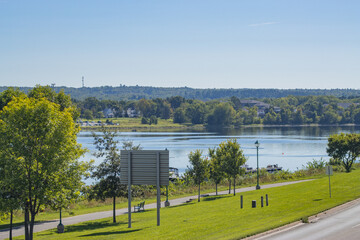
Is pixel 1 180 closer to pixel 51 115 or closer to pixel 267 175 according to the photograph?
pixel 51 115

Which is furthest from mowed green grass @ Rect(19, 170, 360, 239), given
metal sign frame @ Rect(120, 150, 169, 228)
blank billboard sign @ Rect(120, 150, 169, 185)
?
blank billboard sign @ Rect(120, 150, 169, 185)

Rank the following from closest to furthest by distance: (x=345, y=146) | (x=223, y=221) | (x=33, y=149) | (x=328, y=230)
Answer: (x=328, y=230), (x=33, y=149), (x=223, y=221), (x=345, y=146)

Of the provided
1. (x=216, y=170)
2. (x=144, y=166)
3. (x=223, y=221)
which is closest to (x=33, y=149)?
(x=144, y=166)

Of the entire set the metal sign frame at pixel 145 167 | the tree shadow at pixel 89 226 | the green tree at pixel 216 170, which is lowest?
the tree shadow at pixel 89 226

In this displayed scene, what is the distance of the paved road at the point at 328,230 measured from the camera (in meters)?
20.0

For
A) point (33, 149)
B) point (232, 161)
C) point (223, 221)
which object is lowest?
point (223, 221)

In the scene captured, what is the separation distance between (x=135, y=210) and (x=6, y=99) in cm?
1717

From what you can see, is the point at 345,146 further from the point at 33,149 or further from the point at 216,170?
the point at 33,149

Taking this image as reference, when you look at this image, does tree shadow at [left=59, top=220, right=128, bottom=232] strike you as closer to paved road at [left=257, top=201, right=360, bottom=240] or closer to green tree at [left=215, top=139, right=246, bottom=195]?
paved road at [left=257, top=201, right=360, bottom=240]

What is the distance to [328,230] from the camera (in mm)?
21422

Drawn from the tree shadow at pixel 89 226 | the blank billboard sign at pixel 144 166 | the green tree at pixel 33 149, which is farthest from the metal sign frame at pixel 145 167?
the tree shadow at pixel 89 226

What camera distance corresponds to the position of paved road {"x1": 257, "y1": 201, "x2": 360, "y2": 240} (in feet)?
65.8

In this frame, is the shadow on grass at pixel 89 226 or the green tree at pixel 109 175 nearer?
the shadow on grass at pixel 89 226

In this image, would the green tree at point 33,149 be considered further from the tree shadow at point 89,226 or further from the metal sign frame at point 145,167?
the tree shadow at point 89,226
